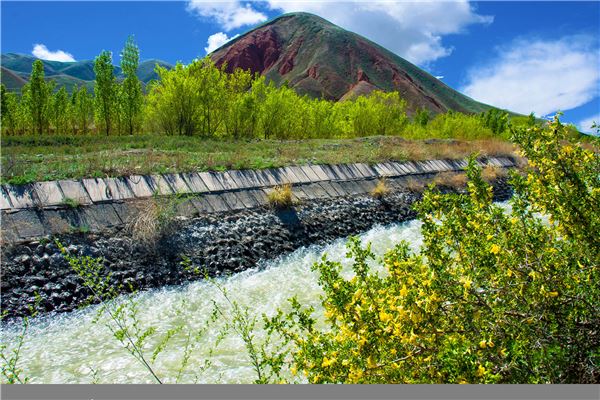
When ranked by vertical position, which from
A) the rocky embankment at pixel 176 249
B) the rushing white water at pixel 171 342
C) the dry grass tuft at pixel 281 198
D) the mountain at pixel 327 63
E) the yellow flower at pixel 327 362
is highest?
the mountain at pixel 327 63

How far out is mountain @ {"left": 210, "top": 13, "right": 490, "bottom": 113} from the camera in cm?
10550

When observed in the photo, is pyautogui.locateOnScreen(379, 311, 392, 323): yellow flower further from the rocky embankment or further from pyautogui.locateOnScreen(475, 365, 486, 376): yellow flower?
the rocky embankment

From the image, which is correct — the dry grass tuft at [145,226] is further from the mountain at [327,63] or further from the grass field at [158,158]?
the mountain at [327,63]

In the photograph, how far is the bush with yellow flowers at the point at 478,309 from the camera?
2084 mm

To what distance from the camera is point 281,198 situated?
939 cm

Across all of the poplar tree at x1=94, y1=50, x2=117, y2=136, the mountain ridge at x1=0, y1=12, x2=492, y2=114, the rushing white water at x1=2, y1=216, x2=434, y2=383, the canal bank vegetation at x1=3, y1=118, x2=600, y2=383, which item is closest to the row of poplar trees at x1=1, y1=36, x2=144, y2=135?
the poplar tree at x1=94, y1=50, x2=117, y2=136

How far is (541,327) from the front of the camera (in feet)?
7.51

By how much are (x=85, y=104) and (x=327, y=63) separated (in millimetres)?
88665

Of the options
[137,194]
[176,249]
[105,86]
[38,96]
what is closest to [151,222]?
[176,249]

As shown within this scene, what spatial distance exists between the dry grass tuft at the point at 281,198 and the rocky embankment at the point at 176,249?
0.54 feet

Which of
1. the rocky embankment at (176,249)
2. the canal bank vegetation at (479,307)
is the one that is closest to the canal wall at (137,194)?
the rocky embankment at (176,249)

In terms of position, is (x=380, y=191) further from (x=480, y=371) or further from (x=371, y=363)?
(x=480, y=371)

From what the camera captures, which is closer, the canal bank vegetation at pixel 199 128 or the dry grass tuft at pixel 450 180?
the canal bank vegetation at pixel 199 128

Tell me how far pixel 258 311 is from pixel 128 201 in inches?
152
